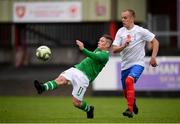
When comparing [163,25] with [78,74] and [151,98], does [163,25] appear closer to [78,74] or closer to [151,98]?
[151,98]

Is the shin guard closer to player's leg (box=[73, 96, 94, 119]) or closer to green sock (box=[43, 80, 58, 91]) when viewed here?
player's leg (box=[73, 96, 94, 119])

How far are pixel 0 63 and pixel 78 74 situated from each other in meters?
25.1

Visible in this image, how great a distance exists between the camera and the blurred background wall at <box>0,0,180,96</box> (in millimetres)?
38562

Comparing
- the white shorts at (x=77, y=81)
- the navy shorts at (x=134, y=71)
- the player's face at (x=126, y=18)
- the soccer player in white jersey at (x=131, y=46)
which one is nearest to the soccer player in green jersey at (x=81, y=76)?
the white shorts at (x=77, y=81)

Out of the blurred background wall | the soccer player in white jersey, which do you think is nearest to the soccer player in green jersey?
the soccer player in white jersey

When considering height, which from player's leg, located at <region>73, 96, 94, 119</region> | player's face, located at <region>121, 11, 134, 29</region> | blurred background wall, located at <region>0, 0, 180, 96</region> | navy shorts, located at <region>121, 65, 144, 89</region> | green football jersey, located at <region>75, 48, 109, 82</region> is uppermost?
player's face, located at <region>121, 11, 134, 29</region>

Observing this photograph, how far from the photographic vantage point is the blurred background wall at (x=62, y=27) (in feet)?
127

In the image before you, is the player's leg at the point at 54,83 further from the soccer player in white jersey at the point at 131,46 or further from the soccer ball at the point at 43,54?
the soccer player in white jersey at the point at 131,46

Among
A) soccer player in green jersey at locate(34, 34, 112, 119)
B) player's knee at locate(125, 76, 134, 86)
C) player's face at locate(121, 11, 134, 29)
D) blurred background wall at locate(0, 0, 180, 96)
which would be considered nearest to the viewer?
soccer player in green jersey at locate(34, 34, 112, 119)

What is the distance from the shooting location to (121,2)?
38.9 metres

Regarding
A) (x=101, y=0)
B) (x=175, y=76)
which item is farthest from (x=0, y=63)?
(x=175, y=76)

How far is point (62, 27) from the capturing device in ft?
136

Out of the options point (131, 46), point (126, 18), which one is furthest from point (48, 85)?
point (126, 18)

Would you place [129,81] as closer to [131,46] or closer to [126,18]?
[131,46]
